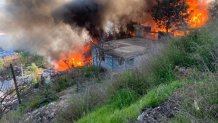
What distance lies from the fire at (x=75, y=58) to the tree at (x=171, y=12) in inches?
332

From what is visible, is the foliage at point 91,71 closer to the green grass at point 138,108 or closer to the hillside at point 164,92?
the hillside at point 164,92

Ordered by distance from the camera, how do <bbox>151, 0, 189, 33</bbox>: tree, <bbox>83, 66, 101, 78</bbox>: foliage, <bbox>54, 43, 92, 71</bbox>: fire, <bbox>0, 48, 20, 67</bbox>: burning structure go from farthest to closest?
1. <bbox>0, 48, 20, 67</bbox>: burning structure
2. <bbox>54, 43, 92, 71</bbox>: fire
3. <bbox>151, 0, 189, 33</bbox>: tree
4. <bbox>83, 66, 101, 78</bbox>: foliage

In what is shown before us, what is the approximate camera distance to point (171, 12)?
25.5 m

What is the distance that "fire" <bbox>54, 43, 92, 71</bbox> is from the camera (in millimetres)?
29684

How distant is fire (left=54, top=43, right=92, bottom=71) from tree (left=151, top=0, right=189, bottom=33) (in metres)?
8.43

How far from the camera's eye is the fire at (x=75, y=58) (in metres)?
29.7

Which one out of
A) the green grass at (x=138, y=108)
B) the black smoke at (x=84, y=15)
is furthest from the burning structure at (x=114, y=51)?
the green grass at (x=138, y=108)

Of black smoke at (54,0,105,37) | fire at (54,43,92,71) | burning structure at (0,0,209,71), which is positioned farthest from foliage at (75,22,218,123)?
fire at (54,43,92,71)

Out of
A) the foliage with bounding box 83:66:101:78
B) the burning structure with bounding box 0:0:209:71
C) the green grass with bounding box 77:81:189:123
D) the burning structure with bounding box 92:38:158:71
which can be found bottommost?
the foliage with bounding box 83:66:101:78

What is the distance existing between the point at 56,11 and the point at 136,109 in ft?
83.4

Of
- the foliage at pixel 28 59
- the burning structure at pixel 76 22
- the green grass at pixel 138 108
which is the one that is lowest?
the foliage at pixel 28 59

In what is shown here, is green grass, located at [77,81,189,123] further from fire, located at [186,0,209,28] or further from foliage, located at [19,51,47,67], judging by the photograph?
foliage, located at [19,51,47,67]

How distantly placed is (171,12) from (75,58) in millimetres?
11294

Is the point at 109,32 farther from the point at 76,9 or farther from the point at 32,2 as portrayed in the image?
the point at 32,2
